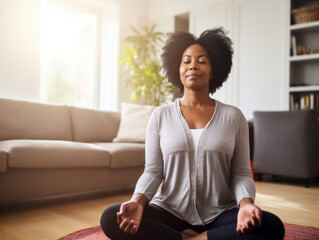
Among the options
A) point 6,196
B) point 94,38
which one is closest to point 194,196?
point 6,196

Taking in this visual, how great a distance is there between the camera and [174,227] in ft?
4.10

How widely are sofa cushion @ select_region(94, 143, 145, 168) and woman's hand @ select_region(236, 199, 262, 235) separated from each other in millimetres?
1699

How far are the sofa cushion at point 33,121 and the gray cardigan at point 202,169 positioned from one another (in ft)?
5.72

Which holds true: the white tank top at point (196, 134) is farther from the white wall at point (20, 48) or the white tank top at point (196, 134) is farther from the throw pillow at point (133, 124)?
the white wall at point (20, 48)

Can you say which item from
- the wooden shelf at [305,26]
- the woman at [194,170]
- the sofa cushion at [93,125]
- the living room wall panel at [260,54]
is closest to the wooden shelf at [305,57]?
the living room wall panel at [260,54]

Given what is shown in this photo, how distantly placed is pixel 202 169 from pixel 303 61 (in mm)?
3607

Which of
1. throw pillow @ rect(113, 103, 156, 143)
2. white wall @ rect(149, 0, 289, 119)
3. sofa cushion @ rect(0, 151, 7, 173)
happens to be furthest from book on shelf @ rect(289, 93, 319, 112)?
sofa cushion @ rect(0, 151, 7, 173)

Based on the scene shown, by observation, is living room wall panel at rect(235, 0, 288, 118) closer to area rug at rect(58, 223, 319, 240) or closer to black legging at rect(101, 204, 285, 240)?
area rug at rect(58, 223, 319, 240)

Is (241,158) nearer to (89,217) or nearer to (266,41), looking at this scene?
(89,217)

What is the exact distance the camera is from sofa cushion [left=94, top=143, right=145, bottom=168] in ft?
8.64

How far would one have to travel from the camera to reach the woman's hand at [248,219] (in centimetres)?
100

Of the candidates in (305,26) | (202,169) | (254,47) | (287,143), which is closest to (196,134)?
(202,169)

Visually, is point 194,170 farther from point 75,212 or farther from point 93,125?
point 93,125

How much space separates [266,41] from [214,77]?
128 inches
